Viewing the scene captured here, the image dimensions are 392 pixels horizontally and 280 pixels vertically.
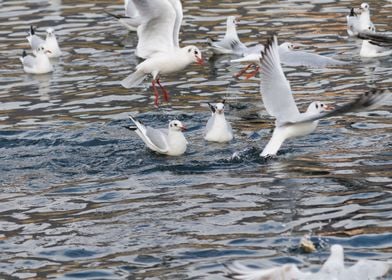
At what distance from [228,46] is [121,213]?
811cm

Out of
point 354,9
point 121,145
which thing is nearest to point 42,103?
point 121,145

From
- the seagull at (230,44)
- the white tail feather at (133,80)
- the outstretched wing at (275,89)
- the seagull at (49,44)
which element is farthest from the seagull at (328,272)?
the seagull at (49,44)

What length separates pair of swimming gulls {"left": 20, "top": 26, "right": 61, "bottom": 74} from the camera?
1848 centimetres

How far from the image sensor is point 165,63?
1591cm

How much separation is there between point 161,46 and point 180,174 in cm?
385

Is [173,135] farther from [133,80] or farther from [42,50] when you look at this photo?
[42,50]

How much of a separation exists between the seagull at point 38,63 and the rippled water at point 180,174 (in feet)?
0.65

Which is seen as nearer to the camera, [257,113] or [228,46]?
[257,113]

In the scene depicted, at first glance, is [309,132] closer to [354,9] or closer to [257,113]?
[257,113]

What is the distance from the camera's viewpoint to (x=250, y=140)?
14055mm

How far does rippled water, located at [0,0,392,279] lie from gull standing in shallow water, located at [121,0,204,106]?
502 mm

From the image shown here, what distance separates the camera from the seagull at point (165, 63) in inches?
618

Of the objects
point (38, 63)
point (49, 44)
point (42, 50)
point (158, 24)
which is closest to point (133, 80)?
point (158, 24)

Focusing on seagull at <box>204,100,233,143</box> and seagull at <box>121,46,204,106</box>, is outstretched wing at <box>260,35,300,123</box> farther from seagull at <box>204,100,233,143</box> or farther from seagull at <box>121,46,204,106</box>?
seagull at <box>121,46,204,106</box>
